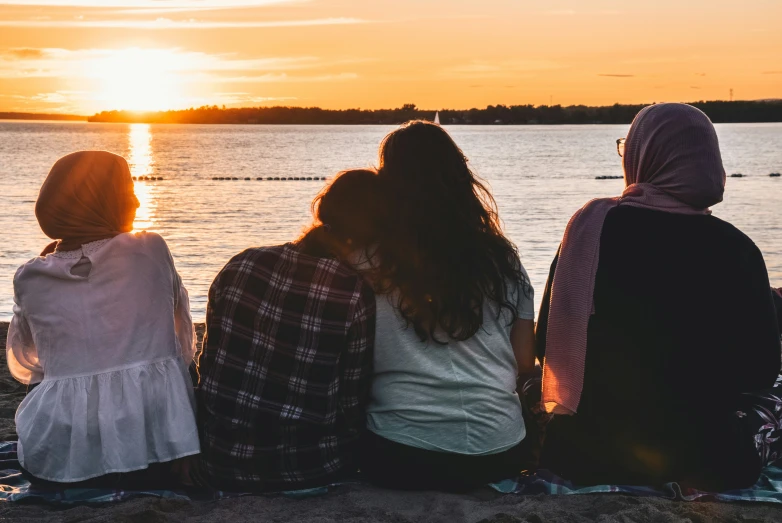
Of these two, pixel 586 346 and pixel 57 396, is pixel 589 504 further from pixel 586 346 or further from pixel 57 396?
pixel 57 396

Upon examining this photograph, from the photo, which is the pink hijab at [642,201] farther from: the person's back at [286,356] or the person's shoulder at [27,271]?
the person's shoulder at [27,271]

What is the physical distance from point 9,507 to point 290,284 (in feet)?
4.82

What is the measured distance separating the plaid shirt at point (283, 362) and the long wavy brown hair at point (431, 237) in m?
0.17

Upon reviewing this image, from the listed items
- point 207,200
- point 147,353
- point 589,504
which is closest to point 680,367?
point 589,504

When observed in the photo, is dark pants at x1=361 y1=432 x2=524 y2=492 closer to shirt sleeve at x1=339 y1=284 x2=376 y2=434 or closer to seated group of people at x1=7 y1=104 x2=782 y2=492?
seated group of people at x1=7 y1=104 x2=782 y2=492

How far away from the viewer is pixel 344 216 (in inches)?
126

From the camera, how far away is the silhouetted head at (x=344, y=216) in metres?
3.17

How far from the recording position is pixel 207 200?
2692cm

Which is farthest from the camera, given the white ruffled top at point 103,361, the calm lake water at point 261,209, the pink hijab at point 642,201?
the calm lake water at point 261,209

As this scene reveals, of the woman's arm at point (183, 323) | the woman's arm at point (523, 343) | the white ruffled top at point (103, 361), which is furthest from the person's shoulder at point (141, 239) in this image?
the woman's arm at point (523, 343)

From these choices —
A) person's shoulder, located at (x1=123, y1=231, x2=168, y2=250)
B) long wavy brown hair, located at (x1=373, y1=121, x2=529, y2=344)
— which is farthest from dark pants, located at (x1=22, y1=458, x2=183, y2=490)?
long wavy brown hair, located at (x1=373, y1=121, x2=529, y2=344)

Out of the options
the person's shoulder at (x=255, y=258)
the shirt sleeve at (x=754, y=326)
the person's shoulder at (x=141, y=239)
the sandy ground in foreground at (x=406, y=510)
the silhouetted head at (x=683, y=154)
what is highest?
the silhouetted head at (x=683, y=154)

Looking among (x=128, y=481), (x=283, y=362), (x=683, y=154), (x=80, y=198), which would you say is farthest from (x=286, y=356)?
(x=683, y=154)

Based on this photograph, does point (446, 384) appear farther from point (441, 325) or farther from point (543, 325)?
point (543, 325)
